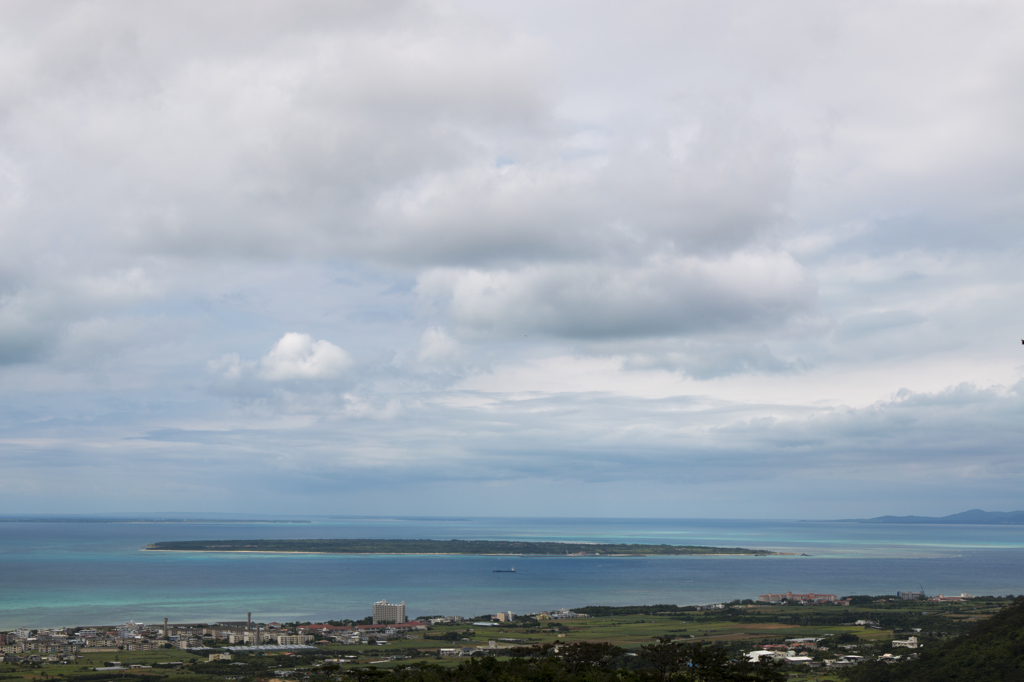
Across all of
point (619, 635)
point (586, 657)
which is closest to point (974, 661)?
point (586, 657)

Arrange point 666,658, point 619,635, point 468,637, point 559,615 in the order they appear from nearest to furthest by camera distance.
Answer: point 666,658
point 468,637
point 619,635
point 559,615

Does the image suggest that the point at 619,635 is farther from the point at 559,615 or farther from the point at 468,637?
the point at 559,615

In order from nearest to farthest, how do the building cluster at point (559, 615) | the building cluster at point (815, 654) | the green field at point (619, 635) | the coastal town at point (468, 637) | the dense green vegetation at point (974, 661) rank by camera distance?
the dense green vegetation at point (974, 661)
the green field at point (619, 635)
the building cluster at point (815, 654)
the coastal town at point (468, 637)
the building cluster at point (559, 615)

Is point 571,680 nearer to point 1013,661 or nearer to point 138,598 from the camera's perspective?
point 1013,661

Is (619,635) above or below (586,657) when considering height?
below

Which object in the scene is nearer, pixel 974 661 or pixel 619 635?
pixel 974 661

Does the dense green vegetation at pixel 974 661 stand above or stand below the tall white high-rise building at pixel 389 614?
above

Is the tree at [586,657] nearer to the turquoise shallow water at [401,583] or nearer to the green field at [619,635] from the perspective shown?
the green field at [619,635]

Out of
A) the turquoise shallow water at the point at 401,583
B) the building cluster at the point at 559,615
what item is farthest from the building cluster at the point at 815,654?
the turquoise shallow water at the point at 401,583

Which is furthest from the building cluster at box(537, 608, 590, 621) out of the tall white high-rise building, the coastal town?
the tall white high-rise building

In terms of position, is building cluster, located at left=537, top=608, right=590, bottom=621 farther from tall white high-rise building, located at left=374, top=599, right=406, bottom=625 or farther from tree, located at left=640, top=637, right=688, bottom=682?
tree, located at left=640, top=637, right=688, bottom=682
